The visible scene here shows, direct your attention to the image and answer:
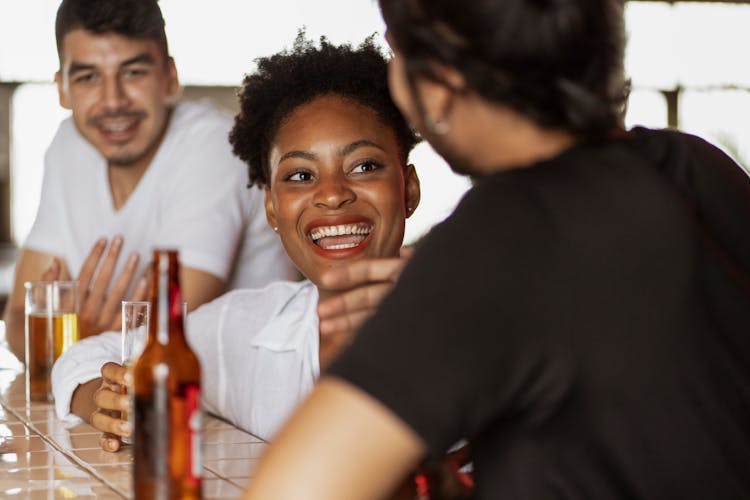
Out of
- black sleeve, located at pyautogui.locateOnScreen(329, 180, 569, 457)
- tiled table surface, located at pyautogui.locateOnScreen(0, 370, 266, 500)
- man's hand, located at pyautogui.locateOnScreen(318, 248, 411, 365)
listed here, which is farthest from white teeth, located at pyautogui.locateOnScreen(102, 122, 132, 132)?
black sleeve, located at pyautogui.locateOnScreen(329, 180, 569, 457)

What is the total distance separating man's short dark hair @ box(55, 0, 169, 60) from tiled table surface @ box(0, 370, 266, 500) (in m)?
0.93

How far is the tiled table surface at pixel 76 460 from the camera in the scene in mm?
1244

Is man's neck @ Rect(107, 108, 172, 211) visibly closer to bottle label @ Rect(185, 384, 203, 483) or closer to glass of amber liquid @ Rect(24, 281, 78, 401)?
glass of amber liquid @ Rect(24, 281, 78, 401)

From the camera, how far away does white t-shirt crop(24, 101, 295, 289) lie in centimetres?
245

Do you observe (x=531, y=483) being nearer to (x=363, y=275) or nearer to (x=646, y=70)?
(x=363, y=275)

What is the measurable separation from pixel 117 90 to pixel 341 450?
73.9 inches

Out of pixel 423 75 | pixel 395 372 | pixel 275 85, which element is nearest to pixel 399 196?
pixel 275 85

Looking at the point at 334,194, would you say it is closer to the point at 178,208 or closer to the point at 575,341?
the point at 178,208

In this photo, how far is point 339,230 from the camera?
1.74 metres

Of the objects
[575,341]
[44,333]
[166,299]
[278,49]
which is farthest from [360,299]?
[278,49]

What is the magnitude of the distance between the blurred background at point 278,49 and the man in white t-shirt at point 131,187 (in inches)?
128

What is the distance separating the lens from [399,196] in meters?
1.80

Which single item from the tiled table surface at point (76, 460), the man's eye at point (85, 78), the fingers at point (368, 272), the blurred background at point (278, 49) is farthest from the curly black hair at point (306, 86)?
the blurred background at point (278, 49)

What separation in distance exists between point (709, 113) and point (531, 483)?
680 cm
